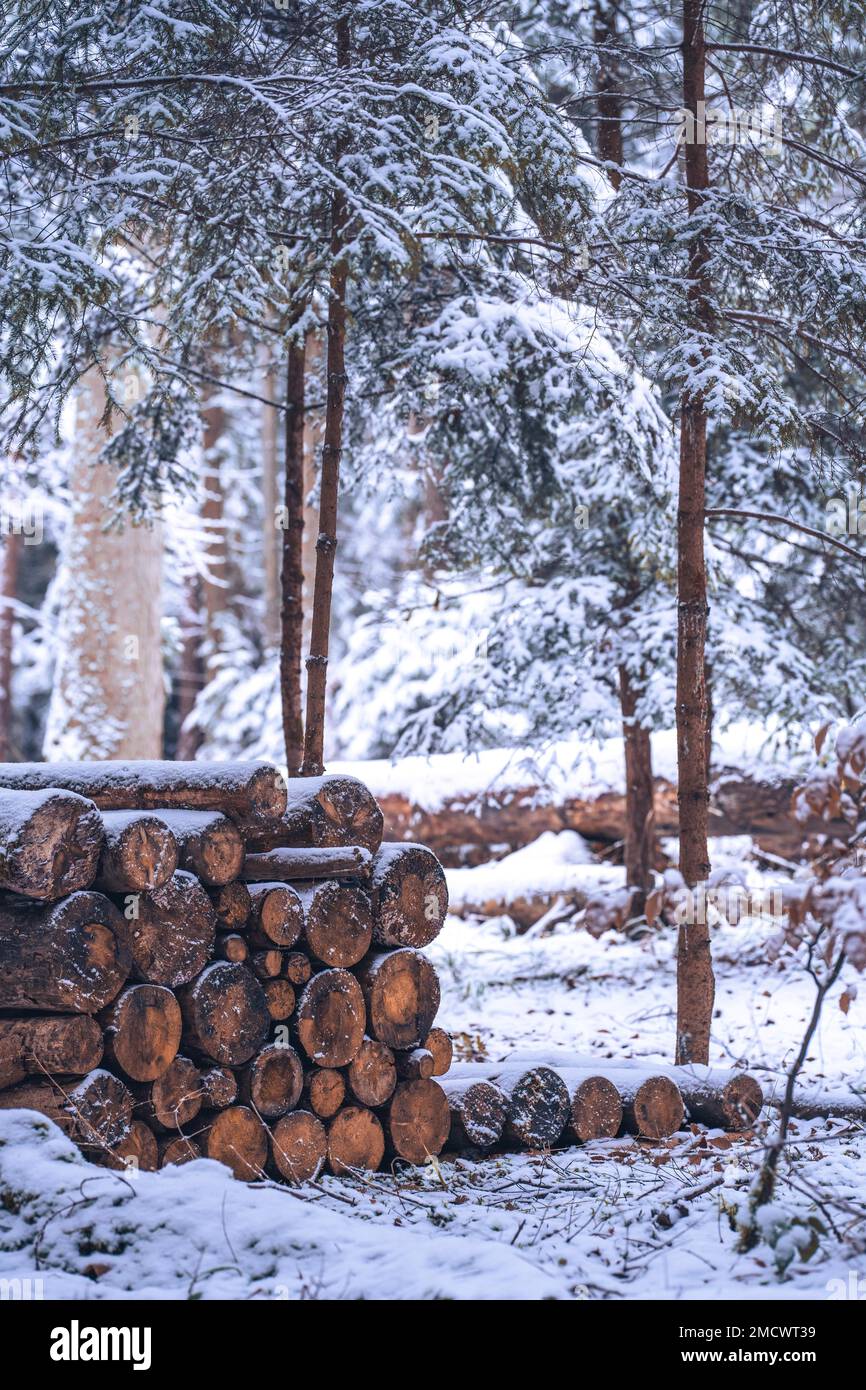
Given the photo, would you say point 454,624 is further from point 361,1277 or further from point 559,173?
point 361,1277

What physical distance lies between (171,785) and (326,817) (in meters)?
0.78

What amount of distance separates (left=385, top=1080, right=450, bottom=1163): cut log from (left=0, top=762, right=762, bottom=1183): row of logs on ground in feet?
0.03

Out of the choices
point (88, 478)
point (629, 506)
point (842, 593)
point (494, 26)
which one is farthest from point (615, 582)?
point (88, 478)

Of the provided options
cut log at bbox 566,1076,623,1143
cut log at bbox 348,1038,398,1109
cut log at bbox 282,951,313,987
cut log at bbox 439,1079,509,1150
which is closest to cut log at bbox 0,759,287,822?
cut log at bbox 282,951,313,987

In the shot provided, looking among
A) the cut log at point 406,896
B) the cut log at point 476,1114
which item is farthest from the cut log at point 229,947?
the cut log at point 476,1114

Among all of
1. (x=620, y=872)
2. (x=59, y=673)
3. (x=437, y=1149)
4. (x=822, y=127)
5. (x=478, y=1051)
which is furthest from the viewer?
(x=59, y=673)

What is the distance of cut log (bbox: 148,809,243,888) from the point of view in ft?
17.5

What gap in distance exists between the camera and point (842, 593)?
11.5 m

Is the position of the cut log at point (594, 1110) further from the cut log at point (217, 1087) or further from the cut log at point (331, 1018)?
the cut log at point (217, 1087)

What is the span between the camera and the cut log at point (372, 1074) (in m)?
5.79

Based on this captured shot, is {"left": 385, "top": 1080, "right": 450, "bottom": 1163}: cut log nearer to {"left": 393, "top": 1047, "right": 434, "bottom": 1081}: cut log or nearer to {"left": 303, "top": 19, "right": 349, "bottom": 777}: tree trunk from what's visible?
{"left": 393, "top": 1047, "right": 434, "bottom": 1081}: cut log

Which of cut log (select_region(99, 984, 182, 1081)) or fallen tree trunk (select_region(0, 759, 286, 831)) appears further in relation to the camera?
fallen tree trunk (select_region(0, 759, 286, 831))

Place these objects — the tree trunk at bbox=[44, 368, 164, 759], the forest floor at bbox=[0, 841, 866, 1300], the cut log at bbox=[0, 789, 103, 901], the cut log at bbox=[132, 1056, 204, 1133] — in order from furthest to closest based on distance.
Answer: the tree trunk at bbox=[44, 368, 164, 759] < the cut log at bbox=[132, 1056, 204, 1133] < the cut log at bbox=[0, 789, 103, 901] < the forest floor at bbox=[0, 841, 866, 1300]

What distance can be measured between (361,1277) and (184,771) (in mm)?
2379
